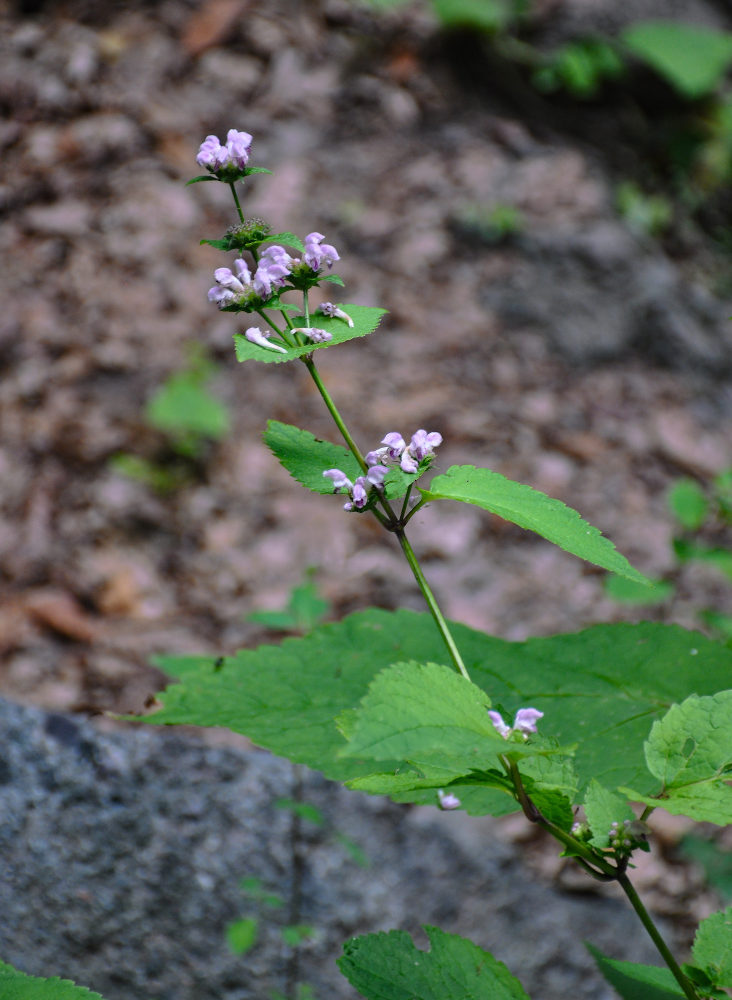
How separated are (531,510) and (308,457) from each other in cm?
32

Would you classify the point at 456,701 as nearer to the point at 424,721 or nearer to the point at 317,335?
the point at 424,721

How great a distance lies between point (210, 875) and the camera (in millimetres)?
1822

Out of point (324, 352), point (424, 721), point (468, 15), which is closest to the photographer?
point (424, 721)

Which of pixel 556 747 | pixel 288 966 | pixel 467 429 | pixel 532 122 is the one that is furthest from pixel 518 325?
pixel 556 747

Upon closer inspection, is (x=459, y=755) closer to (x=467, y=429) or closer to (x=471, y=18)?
(x=467, y=429)

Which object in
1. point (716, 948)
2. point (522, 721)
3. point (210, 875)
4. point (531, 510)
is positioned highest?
point (531, 510)

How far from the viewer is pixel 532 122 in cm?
469

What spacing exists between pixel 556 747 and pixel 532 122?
461 cm

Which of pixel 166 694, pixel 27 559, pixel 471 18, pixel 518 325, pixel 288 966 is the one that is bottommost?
pixel 27 559

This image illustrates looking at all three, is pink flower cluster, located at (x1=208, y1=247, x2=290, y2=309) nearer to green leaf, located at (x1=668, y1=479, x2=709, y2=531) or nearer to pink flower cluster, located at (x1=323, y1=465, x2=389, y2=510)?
pink flower cluster, located at (x1=323, y1=465, x2=389, y2=510)

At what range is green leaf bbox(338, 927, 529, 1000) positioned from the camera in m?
0.98

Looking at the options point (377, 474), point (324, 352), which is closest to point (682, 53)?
point (324, 352)

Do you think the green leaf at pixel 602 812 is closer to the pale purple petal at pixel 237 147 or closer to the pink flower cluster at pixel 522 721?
the pink flower cluster at pixel 522 721

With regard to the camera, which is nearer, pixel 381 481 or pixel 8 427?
pixel 381 481
